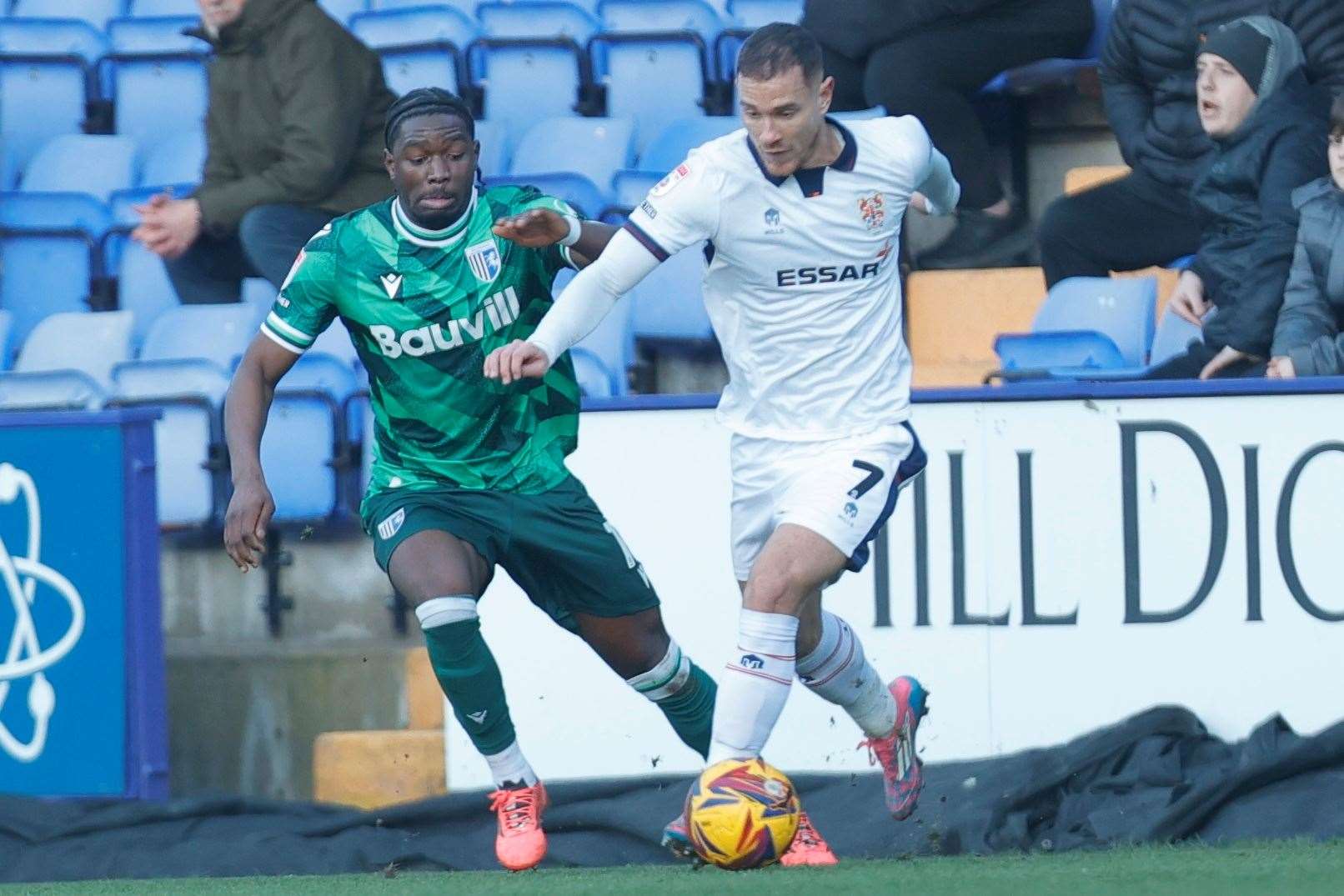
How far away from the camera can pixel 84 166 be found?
30.2 feet

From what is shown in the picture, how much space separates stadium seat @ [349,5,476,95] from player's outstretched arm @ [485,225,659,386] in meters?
4.44

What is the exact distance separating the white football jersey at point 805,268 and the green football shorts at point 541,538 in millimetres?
458

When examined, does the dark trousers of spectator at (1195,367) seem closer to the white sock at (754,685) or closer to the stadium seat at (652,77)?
the white sock at (754,685)

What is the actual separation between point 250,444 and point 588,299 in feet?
2.92

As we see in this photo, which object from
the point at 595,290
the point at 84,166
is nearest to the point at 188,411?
the point at 84,166

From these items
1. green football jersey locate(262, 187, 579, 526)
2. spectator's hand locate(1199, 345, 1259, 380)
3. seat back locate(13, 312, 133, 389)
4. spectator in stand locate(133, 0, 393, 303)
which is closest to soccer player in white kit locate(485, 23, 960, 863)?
green football jersey locate(262, 187, 579, 526)

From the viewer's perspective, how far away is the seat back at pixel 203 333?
25.2 ft

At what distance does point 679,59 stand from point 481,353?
13.5ft

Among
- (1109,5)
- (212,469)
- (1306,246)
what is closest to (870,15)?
(1109,5)

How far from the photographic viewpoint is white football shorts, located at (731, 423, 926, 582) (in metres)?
4.75

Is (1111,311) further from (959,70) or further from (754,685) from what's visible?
(754,685)

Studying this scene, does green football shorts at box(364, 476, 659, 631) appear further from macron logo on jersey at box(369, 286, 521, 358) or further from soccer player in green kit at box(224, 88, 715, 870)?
macron logo on jersey at box(369, 286, 521, 358)

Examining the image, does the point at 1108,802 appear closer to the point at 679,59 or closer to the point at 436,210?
the point at 436,210

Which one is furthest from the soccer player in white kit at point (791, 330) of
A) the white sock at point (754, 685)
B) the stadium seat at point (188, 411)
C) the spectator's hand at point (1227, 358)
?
the stadium seat at point (188, 411)
